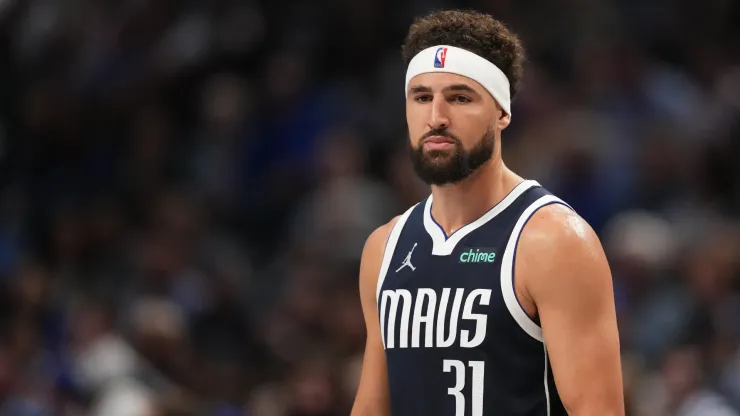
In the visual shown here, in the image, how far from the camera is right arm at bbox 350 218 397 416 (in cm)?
516

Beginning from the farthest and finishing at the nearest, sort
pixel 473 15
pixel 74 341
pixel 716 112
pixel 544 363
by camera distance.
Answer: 1. pixel 716 112
2. pixel 74 341
3. pixel 473 15
4. pixel 544 363

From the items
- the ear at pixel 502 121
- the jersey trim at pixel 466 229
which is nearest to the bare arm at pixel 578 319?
the jersey trim at pixel 466 229

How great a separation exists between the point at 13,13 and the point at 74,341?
3.18 meters

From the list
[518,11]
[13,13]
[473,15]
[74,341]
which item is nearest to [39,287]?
[74,341]

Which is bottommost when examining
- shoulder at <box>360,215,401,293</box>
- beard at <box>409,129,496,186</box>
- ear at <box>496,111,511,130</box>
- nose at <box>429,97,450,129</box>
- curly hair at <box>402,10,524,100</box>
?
shoulder at <box>360,215,401,293</box>

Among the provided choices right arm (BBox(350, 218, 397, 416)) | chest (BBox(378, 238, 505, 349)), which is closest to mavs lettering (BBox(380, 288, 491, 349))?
chest (BBox(378, 238, 505, 349))

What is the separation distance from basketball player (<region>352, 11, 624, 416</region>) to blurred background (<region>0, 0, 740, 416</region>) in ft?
9.29

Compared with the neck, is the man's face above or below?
above

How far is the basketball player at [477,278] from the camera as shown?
454 cm

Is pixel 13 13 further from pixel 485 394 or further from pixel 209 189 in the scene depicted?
pixel 485 394

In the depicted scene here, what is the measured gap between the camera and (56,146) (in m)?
10.9

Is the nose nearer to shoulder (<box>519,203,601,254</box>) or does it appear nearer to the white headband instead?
Result: the white headband

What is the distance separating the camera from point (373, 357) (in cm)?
520

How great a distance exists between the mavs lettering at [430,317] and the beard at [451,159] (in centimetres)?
38
